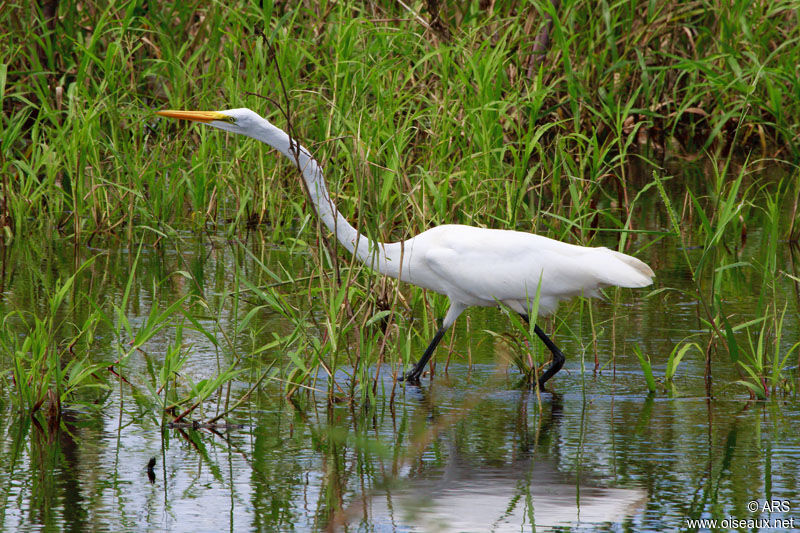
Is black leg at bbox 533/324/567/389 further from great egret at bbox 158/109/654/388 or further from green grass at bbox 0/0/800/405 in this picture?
green grass at bbox 0/0/800/405

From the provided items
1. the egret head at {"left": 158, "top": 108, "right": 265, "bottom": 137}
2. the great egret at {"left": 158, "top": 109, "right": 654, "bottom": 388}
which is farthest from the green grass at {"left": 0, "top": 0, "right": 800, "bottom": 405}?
the egret head at {"left": 158, "top": 108, "right": 265, "bottom": 137}

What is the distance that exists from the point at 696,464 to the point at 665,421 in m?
0.49

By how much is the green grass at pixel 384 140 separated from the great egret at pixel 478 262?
16 cm

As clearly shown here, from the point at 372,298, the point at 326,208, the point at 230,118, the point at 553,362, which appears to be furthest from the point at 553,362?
the point at 230,118

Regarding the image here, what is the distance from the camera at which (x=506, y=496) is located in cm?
355

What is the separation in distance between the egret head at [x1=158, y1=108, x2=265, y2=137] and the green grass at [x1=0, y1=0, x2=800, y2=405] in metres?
0.29

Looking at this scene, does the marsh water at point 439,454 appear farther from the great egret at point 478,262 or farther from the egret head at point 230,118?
the egret head at point 230,118

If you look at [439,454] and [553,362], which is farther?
[553,362]

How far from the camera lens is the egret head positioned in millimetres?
4930

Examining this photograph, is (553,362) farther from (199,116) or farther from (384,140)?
(384,140)

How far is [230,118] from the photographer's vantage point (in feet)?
16.3

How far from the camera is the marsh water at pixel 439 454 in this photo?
3.36 m

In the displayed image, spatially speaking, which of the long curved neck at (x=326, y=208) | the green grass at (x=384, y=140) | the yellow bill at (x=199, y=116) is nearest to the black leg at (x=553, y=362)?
the green grass at (x=384, y=140)

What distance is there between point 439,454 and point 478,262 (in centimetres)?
119
